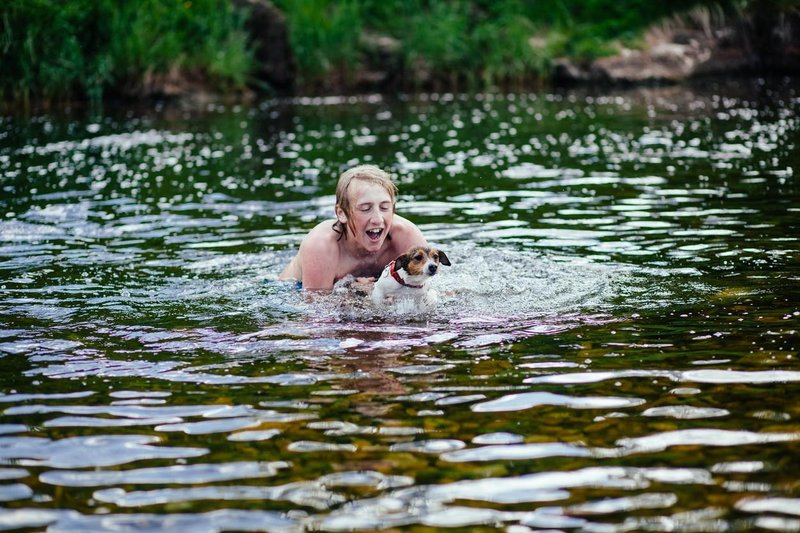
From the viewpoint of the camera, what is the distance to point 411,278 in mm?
6816

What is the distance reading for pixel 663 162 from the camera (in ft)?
44.0

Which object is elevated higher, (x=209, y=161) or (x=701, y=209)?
(x=209, y=161)

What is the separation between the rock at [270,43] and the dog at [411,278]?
64.9 ft

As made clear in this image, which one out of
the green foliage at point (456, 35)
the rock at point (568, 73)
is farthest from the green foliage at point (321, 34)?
the rock at point (568, 73)

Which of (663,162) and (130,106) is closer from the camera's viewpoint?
(663,162)

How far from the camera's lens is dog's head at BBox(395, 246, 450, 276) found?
6.73 meters

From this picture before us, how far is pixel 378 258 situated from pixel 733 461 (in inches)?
168

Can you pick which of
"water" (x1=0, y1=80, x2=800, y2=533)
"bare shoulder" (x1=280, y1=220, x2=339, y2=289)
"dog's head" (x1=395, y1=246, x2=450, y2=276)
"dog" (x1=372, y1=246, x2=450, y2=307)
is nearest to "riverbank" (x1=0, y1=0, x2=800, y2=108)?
"water" (x1=0, y1=80, x2=800, y2=533)

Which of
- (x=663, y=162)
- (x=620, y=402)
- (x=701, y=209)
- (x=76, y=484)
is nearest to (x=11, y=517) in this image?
(x=76, y=484)

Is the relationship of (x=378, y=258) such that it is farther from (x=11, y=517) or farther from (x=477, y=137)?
(x=477, y=137)

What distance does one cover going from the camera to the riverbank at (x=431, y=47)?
76.5ft

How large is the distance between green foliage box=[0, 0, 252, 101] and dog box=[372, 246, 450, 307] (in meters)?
13.7

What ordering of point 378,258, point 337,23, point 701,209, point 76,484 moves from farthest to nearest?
point 337,23 → point 701,209 → point 378,258 → point 76,484

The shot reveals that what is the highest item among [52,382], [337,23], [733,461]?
[337,23]
